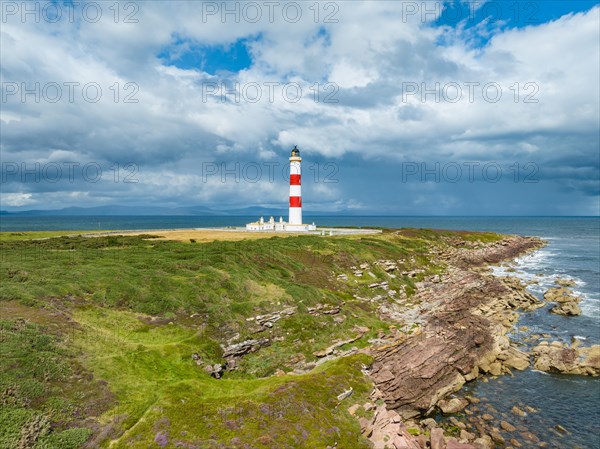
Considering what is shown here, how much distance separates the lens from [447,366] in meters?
23.4

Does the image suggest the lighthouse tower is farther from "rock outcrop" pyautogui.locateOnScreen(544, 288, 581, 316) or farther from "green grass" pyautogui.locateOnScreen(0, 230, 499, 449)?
"rock outcrop" pyautogui.locateOnScreen(544, 288, 581, 316)

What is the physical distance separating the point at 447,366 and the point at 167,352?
17.5m

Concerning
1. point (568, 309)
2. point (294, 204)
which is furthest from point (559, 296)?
point (294, 204)

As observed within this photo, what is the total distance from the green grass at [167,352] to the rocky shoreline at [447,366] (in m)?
1.67

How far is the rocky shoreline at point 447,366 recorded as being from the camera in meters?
17.2

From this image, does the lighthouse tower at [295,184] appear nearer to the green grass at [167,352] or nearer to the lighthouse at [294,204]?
the lighthouse at [294,204]

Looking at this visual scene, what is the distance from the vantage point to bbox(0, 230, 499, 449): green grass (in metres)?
13.6

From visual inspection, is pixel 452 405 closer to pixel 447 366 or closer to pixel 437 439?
pixel 447 366

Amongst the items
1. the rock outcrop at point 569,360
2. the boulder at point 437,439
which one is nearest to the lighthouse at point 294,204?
the rock outcrop at point 569,360

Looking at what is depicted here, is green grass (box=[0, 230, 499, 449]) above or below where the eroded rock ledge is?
above

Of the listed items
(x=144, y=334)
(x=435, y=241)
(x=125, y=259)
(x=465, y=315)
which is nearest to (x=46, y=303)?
(x=144, y=334)

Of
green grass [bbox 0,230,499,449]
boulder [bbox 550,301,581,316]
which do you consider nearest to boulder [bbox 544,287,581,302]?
boulder [bbox 550,301,581,316]

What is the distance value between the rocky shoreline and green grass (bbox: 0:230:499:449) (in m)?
1.67

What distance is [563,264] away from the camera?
2977 inches
